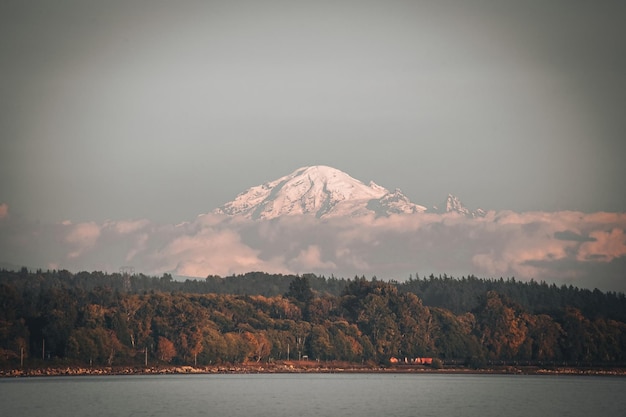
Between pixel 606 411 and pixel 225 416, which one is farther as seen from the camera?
pixel 606 411

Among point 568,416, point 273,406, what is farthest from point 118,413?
point 568,416

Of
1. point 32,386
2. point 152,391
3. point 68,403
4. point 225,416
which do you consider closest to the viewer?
point 225,416

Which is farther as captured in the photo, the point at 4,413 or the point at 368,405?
the point at 368,405

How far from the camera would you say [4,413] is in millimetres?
132375

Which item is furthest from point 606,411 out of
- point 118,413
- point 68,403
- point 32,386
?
point 32,386

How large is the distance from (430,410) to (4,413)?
56.5 metres

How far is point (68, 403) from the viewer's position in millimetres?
150750

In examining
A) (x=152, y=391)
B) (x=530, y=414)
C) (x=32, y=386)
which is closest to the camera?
(x=530, y=414)

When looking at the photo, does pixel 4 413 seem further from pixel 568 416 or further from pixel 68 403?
pixel 568 416

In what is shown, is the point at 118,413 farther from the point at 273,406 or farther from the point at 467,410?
the point at 467,410

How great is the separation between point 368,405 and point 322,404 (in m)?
6.74

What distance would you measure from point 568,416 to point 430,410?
18.4 meters

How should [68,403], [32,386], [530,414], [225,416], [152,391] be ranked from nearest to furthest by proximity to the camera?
[225,416] → [530,414] → [68,403] → [152,391] → [32,386]

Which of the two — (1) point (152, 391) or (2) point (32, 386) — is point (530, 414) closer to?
(1) point (152, 391)
